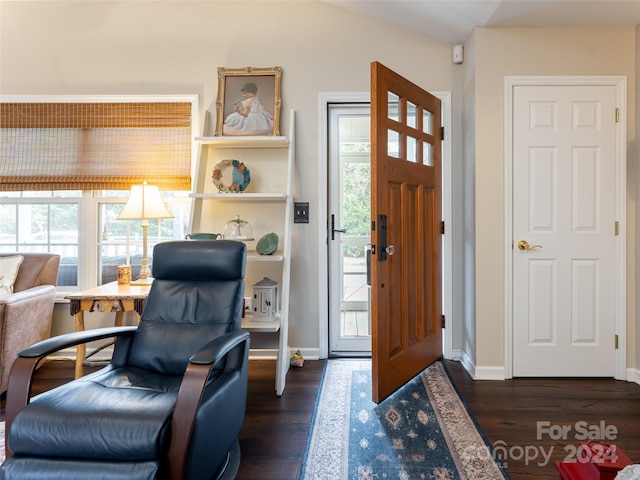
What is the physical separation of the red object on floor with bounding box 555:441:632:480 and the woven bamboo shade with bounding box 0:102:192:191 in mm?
2843

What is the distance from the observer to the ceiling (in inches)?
95.6

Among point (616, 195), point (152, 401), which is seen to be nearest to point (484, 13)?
point (616, 195)

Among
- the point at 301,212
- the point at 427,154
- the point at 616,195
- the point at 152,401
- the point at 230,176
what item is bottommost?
the point at 152,401

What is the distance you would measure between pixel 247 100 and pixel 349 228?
4.28 feet

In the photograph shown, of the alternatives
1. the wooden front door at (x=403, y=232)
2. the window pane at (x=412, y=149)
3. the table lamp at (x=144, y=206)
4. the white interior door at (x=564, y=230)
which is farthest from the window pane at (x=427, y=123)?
the table lamp at (x=144, y=206)

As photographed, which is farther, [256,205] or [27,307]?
[256,205]

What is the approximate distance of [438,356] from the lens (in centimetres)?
291

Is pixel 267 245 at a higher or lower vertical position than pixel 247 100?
lower

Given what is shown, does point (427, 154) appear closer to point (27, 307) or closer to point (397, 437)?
point (397, 437)

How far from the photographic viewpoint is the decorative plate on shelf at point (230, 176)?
288 centimetres

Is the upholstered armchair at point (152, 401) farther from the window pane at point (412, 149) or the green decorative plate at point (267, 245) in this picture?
the window pane at point (412, 149)

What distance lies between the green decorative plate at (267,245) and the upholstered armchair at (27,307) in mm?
1560

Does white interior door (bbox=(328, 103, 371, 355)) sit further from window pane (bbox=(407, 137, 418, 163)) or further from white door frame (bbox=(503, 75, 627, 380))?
white door frame (bbox=(503, 75, 627, 380))

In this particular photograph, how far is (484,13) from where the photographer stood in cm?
253
